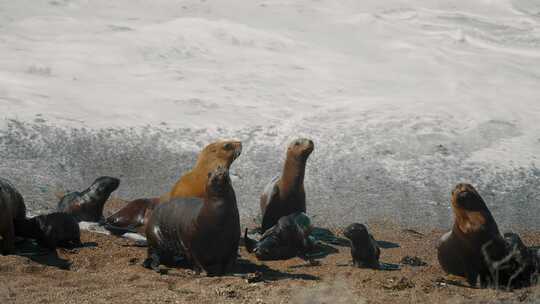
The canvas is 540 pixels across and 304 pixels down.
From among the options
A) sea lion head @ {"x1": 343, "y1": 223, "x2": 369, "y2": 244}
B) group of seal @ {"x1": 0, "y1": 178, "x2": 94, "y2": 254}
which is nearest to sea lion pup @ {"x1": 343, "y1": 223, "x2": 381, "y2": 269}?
sea lion head @ {"x1": 343, "y1": 223, "x2": 369, "y2": 244}

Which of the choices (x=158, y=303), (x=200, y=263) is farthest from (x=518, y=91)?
(x=158, y=303)

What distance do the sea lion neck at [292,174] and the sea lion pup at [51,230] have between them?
2526 millimetres

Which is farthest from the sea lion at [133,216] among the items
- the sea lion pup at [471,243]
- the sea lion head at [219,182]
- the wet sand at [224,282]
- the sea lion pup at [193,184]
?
the sea lion pup at [471,243]

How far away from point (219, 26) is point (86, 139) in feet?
23.6

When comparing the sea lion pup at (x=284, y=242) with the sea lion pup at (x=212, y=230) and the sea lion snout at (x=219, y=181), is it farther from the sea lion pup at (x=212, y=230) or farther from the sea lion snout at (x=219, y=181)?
the sea lion snout at (x=219, y=181)

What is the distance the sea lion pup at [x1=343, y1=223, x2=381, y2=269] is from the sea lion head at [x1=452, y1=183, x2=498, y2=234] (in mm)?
790

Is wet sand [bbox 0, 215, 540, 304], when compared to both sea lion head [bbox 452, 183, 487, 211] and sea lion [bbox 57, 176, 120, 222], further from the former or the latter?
sea lion [bbox 57, 176, 120, 222]

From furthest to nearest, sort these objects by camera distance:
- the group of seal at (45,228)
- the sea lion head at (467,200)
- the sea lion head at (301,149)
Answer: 1. the sea lion head at (301,149)
2. the group of seal at (45,228)
3. the sea lion head at (467,200)

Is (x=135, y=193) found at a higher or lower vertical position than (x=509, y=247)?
lower

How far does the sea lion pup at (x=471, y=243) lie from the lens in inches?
279

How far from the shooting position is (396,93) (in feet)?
51.1

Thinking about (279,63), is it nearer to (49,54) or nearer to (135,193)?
(49,54)

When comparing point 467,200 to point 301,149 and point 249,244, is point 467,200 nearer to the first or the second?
point 249,244

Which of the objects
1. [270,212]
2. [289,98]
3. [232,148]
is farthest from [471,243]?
[289,98]
